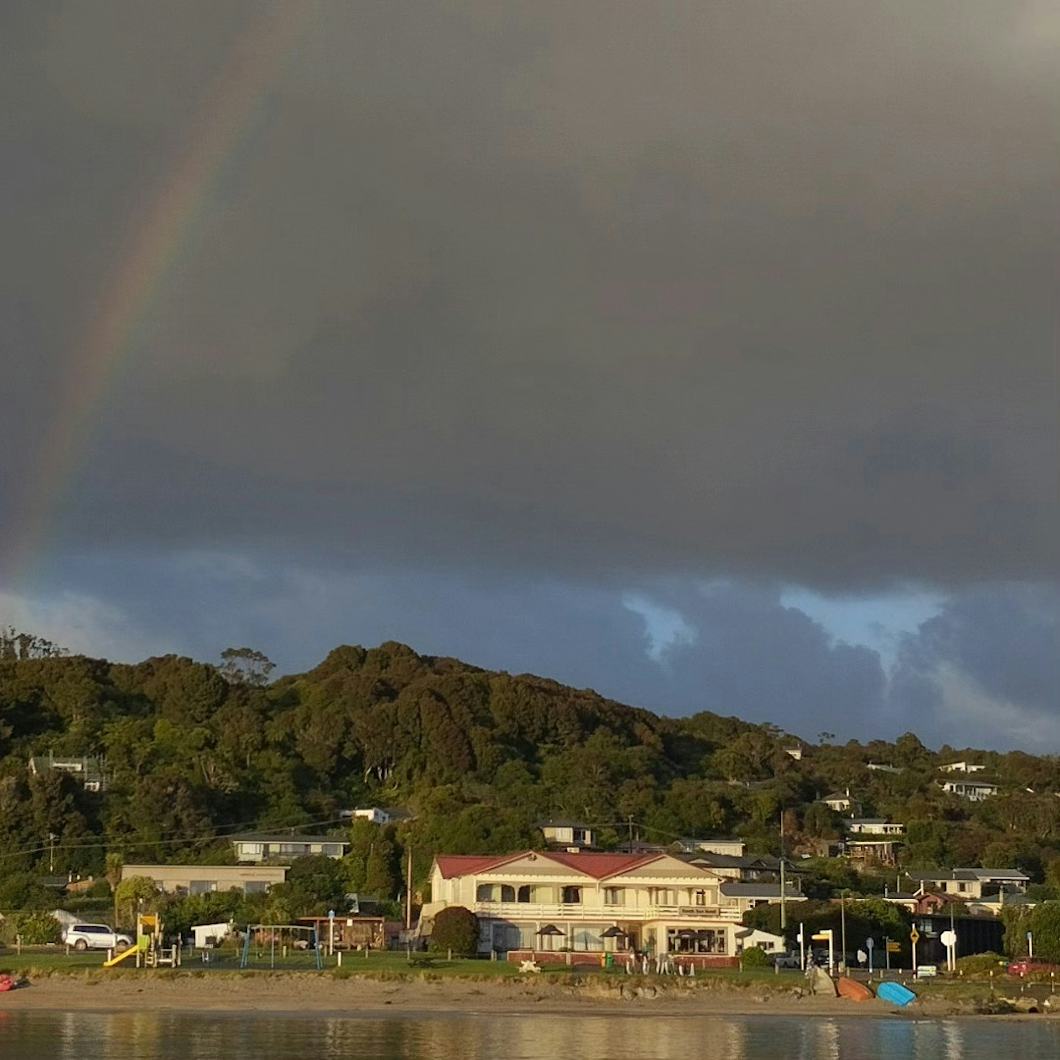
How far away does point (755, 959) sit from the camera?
80188 millimetres

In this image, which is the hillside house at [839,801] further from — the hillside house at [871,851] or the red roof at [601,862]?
the red roof at [601,862]

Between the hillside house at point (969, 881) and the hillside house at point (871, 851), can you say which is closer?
the hillside house at point (969, 881)

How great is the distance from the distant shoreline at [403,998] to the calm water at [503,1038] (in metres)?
2.08

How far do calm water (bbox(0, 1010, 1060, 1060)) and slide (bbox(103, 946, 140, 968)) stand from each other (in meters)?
11.9

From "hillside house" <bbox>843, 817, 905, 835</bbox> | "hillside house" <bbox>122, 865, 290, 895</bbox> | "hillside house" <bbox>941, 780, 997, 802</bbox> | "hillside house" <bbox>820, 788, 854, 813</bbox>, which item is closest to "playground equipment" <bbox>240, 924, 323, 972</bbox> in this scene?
"hillside house" <bbox>122, 865, 290, 895</bbox>

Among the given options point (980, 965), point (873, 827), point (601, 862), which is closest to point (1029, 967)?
point (980, 965)

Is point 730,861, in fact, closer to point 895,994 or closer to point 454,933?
point 454,933

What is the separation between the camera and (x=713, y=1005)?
59375mm

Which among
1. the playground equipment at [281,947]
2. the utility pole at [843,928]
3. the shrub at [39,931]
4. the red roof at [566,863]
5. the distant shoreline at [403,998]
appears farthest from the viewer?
the red roof at [566,863]

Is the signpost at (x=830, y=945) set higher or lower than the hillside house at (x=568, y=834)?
lower

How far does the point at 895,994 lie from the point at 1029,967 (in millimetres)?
18380

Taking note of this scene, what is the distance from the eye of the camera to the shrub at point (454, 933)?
78500 millimetres

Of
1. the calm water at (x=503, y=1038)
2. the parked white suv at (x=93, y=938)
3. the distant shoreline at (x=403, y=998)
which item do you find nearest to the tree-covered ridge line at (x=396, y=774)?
the parked white suv at (x=93, y=938)

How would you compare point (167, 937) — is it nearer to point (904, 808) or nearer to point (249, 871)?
point (249, 871)
